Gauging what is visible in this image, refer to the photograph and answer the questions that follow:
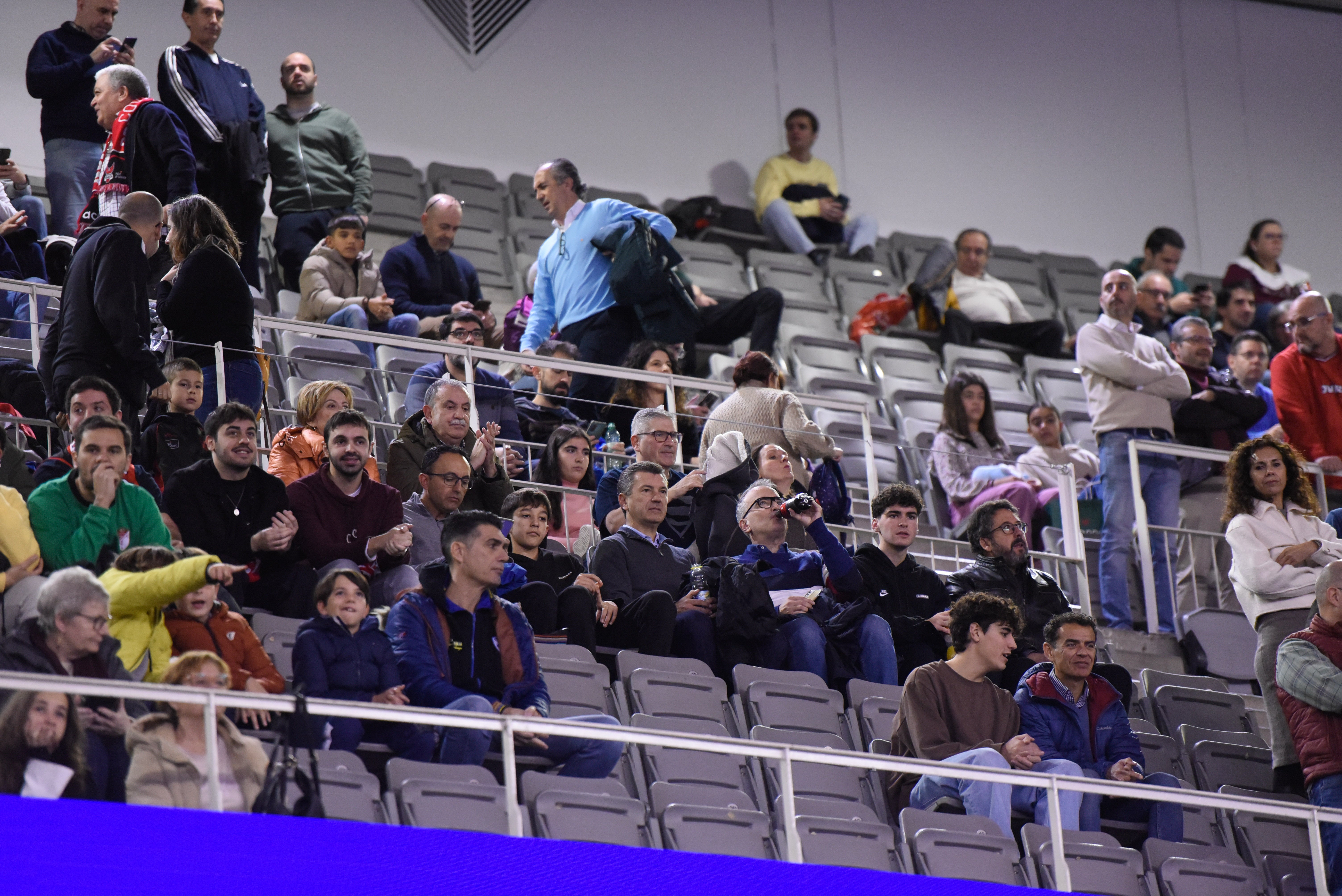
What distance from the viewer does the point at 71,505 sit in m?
5.49

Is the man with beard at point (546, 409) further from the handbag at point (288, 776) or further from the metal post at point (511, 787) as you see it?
the handbag at point (288, 776)

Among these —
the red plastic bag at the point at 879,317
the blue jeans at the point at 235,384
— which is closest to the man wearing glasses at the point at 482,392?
the blue jeans at the point at 235,384

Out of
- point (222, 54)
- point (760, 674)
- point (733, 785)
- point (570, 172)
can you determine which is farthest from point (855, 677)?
point (222, 54)

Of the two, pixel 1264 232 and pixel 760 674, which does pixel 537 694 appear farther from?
pixel 1264 232

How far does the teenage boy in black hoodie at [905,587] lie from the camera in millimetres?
6922

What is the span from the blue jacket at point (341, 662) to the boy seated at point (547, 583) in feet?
2.81

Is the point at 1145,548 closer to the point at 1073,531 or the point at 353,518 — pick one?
the point at 1073,531

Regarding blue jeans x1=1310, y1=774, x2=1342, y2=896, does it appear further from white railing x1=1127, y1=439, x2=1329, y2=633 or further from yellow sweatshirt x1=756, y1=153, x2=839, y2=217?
yellow sweatshirt x1=756, y1=153, x2=839, y2=217

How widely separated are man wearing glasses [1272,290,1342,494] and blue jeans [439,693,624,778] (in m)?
4.09

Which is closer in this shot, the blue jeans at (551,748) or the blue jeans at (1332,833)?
the blue jeans at (551,748)

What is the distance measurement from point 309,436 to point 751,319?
3.40m

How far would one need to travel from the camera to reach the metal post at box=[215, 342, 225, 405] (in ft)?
22.1

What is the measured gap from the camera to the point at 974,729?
Answer: 617 centimetres

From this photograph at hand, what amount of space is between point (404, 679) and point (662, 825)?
0.82m
